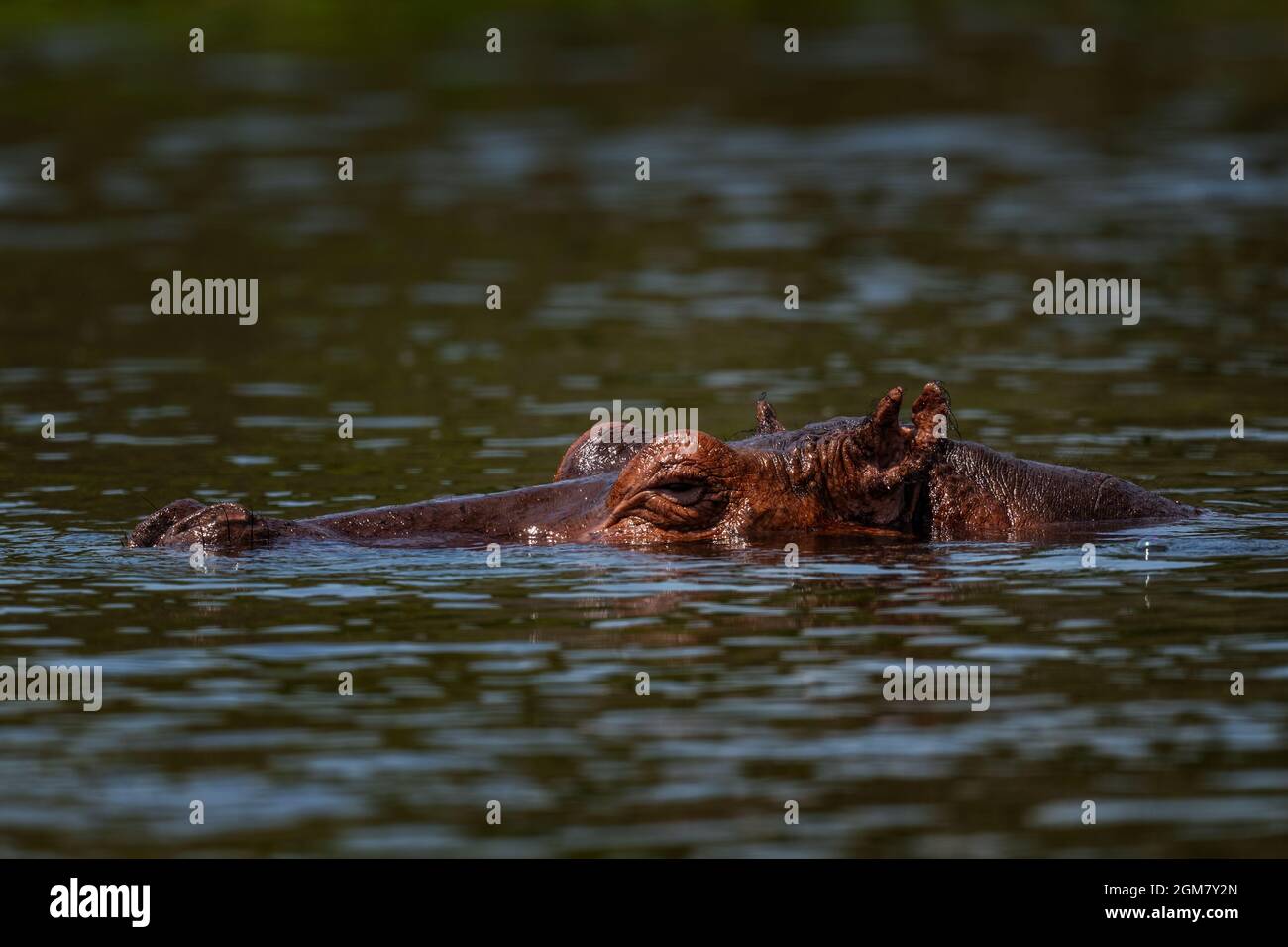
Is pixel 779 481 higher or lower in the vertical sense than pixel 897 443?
lower

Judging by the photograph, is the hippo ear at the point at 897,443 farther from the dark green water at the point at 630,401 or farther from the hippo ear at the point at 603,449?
the hippo ear at the point at 603,449

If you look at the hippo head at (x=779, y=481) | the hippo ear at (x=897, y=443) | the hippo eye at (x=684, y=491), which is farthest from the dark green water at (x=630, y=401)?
the hippo ear at (x=897, y=443)

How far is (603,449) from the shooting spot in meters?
15.1

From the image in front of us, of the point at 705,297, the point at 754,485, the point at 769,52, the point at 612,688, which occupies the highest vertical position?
the point at 769,52

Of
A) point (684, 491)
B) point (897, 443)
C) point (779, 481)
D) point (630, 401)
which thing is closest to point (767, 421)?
point (779, 481)

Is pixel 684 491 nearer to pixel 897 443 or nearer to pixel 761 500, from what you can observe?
pixel 761 500

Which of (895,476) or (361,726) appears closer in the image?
(361,726)

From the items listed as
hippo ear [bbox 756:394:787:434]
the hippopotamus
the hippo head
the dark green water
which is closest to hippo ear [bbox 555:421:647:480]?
the hippopotamus

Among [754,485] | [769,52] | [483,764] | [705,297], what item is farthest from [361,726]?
[769,52]

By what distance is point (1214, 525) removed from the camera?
15.1 meters

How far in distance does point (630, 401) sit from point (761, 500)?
7268 mm

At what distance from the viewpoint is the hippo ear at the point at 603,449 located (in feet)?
49.6
